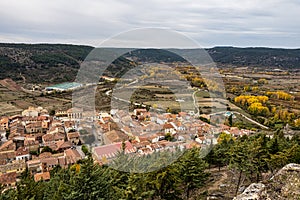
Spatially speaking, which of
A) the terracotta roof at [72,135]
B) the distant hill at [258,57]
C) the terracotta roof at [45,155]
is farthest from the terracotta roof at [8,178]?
the distant hill at [258,57]

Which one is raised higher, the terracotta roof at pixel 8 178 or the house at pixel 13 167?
the terracotta roof at pixel 8 178

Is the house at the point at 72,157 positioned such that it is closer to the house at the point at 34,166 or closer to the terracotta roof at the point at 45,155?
the terracotta roof at the point at 45,155

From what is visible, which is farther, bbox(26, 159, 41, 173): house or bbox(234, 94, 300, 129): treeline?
bbox(234, 94, 300, 129): treeline

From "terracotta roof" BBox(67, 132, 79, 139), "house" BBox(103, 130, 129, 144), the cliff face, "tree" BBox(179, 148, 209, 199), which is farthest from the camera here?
"terracotta roof" BBox(67, 132, 79, 139)

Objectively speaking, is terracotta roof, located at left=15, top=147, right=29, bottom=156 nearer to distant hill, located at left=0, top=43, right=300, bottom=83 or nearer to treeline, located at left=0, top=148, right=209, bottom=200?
treeline, located at left=0, top=148, right=209, bottom=200

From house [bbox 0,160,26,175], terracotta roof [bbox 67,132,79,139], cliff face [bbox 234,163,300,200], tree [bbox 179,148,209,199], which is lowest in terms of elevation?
house [bbox 0,160,26,175]

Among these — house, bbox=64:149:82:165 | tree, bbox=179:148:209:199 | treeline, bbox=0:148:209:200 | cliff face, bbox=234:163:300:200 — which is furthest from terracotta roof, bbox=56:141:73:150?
cliff face, bbox=234:163:300:200
